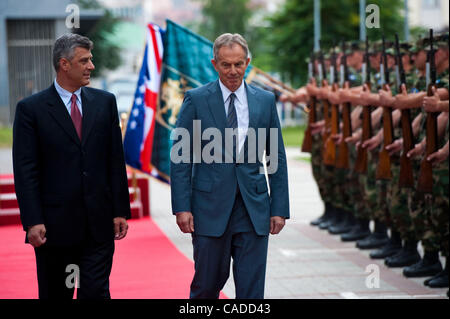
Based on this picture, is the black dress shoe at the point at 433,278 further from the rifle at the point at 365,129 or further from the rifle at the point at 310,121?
the rifle at the point at 310,121

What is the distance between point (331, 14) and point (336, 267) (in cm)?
2634

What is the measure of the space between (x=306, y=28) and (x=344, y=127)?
82.6 ft

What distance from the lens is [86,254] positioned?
4230 mm

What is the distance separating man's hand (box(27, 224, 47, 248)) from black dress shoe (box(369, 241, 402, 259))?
4488 mm

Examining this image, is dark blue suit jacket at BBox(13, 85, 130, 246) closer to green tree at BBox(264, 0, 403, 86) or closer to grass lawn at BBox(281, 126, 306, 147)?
grass lawn at BBox(281, 126, 306, 147)

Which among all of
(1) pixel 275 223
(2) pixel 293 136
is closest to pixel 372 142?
(1) pixel 275 223

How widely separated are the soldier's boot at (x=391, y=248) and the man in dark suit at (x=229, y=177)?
12.1 feet

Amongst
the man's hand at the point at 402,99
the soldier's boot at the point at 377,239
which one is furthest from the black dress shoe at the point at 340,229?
the man's hand at the point at 402,99

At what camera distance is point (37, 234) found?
4031 millimetres

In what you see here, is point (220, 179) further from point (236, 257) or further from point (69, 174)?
point (69, 174)

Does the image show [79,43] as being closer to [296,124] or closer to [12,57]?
[12,57]

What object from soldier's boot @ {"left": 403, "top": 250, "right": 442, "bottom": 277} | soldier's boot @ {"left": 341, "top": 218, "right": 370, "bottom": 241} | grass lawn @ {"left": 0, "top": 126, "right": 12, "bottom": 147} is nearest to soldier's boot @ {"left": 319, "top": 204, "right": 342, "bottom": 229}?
soldier's boot @ {"left": 341, "top": 218, "right": 370, "bottom": 241}

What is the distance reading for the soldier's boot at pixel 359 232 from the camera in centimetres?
899
